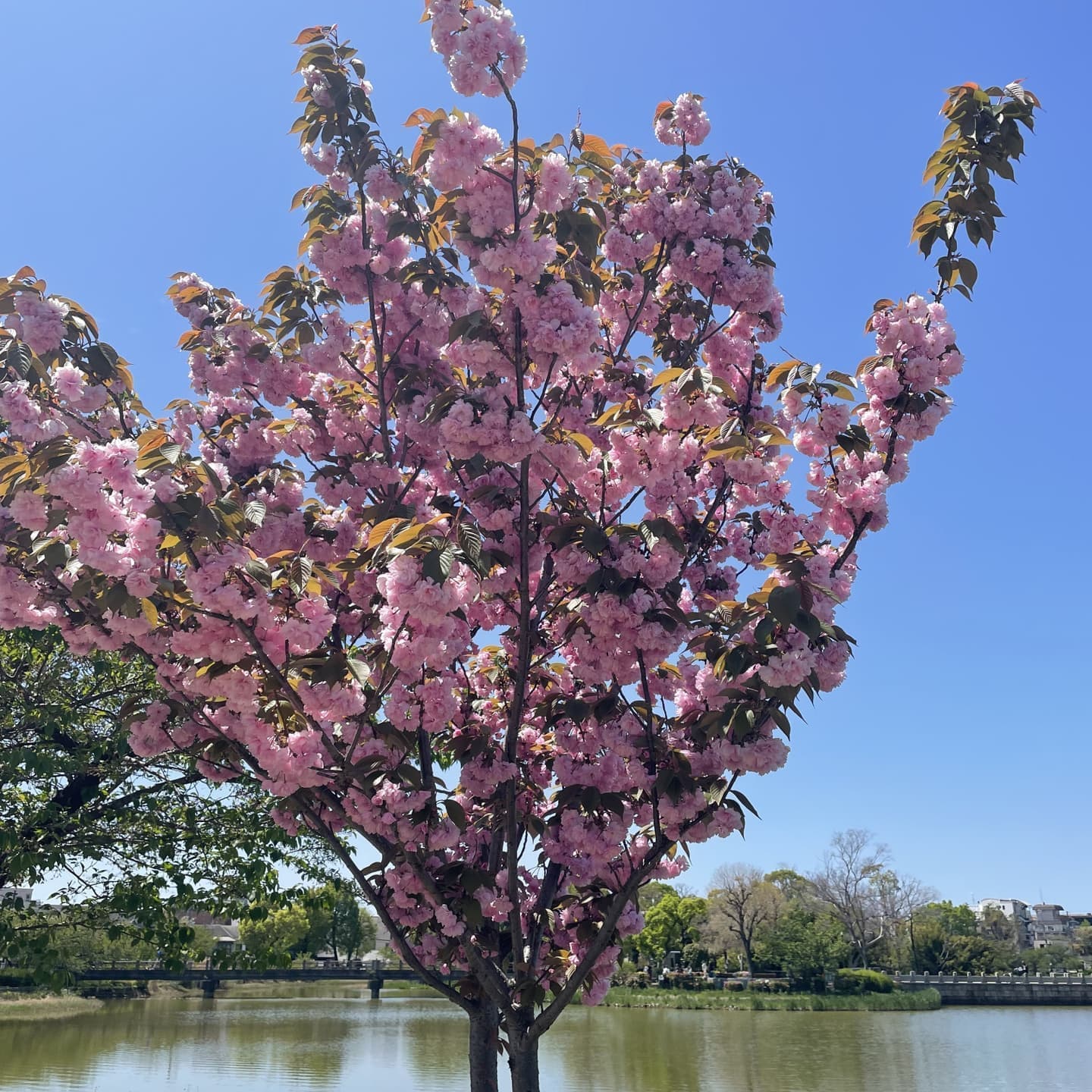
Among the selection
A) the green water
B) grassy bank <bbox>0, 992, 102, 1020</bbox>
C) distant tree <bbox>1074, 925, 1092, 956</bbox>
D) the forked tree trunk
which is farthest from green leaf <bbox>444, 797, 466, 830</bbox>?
distant tree <bbox>1074, 925, 1092, 956</bbox>

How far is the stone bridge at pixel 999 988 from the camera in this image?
51.9 meters

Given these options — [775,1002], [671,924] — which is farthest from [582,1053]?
[671,924]

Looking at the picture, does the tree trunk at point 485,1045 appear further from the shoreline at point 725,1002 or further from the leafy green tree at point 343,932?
the leafy green tree at point 343,932

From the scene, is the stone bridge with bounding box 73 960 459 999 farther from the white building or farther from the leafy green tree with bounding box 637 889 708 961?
the white building

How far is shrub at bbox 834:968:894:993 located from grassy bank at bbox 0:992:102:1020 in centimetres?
3716

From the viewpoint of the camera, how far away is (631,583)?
3314 mm

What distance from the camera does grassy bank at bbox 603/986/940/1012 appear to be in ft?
143

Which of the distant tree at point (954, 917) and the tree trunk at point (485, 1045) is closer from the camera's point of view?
the tree trunk at point (485, 1045)

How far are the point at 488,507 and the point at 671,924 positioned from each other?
5979 cm

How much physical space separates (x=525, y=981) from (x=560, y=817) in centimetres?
66

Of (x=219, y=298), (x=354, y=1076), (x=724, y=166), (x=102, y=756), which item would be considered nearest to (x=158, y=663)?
(x=219, y=298)

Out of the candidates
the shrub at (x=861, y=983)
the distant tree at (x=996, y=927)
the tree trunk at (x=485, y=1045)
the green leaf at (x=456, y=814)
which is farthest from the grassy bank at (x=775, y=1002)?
the green leaf at (x=456, y=814)

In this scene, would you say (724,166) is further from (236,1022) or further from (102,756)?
(236,1022)

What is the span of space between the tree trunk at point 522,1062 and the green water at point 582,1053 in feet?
52.5
